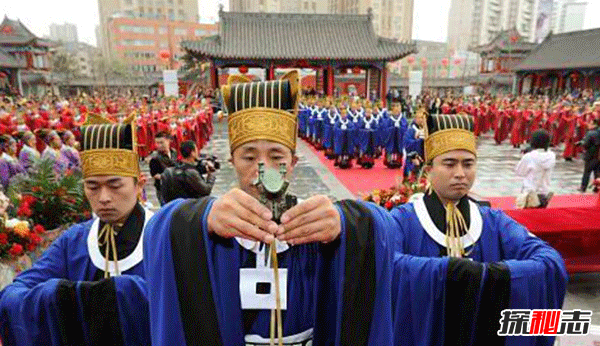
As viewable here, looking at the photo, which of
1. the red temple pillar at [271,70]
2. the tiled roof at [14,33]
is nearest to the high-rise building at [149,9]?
the tiled roof at [14,33]

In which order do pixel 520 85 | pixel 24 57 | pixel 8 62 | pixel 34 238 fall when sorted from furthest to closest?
pixel 24 57, pixel 520 85, pixel 8 62, pixel 34 238

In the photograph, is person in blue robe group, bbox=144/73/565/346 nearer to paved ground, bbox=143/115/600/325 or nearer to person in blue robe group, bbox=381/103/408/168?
paved ground, bbox=143/115/600/325

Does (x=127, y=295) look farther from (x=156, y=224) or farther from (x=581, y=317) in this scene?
(x=581, y=317)

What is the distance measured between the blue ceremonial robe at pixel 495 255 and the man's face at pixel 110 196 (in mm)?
1693

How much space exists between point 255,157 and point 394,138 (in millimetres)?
11051

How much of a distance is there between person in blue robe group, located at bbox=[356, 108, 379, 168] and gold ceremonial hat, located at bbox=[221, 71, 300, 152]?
1068 cm

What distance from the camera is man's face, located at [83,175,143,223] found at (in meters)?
2.34

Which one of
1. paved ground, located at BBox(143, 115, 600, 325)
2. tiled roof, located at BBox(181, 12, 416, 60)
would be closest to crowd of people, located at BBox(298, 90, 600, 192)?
paved ground, located at BBox(143, 115, 600, 325)

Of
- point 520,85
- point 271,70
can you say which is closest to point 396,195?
point 271,70

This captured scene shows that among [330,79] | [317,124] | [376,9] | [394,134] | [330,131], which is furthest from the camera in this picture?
[376,9]

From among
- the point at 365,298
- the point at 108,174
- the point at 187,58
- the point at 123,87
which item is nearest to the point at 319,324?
the point at 365,298

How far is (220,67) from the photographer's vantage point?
2773 cm

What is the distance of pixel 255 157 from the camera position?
4.95 ft

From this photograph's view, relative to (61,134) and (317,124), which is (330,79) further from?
(61,134)
